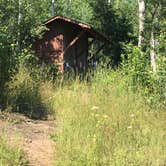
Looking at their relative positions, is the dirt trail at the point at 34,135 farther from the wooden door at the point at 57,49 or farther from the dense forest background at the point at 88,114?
the wooden door at the point at 57,49

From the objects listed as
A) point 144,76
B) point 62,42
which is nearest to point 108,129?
point 144,76

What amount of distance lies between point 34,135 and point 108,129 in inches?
55.5

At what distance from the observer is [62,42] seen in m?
21.6

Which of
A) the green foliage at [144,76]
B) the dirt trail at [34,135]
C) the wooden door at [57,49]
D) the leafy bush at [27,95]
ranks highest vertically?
the wooden door at [57,49]

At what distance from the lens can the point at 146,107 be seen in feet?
29.2

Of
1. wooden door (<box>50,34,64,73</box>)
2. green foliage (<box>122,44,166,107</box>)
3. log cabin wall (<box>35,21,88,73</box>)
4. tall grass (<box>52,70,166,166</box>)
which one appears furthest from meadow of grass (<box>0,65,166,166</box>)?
log cabin wall (<box>35,21,88,73</box>)

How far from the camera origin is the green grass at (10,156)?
6.08 metres

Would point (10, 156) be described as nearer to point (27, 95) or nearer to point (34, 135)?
point (34, 135)

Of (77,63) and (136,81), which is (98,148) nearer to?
(136,81)

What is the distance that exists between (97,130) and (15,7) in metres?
10.8

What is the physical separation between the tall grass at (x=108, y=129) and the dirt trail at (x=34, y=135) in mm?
190

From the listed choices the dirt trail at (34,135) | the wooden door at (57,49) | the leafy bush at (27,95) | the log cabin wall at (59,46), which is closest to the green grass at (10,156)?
the dirt trail at (34,135)

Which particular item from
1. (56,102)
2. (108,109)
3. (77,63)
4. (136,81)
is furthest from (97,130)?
(77,63)

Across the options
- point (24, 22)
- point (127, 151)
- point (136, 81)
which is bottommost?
point (127, 151)
